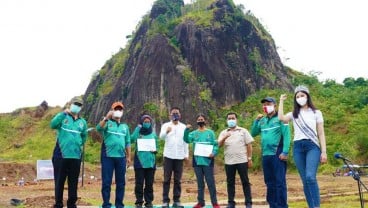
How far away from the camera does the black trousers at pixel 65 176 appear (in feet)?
26.8

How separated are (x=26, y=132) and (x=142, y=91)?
847 inches

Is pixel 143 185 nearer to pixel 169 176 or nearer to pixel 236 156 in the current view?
pixel 169 176

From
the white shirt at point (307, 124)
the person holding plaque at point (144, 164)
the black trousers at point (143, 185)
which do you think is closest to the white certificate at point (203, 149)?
the person holding plaque at point (144, 164)

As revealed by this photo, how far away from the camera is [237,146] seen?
9.00m

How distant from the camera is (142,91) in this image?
55.3 meters

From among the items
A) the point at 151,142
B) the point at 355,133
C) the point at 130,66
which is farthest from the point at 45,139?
the point at 151,142

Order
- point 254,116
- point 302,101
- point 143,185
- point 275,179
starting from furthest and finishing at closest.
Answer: point 254,116
point 143,185
point 275,179
point 302,101

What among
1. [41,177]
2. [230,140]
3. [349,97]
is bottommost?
[41,177]

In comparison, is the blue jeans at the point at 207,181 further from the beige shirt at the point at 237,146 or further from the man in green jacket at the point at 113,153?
the man in green jacket at the point at 113,153

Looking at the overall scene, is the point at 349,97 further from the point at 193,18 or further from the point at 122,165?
the point at 122,165

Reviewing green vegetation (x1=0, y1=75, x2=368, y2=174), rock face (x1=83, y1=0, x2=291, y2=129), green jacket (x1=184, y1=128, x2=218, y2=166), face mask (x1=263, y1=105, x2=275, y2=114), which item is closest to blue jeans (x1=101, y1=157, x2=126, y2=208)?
green jacket (x1=184, y1=128, x2=218, y2=166)

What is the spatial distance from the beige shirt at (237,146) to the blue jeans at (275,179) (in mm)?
802

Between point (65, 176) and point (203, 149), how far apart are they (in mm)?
2533

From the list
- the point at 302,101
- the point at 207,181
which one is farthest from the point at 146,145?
the point at 302,101
